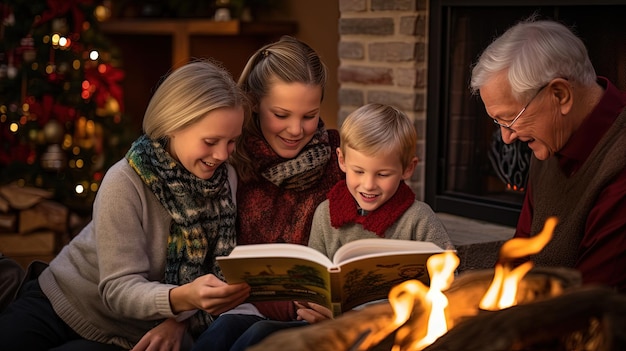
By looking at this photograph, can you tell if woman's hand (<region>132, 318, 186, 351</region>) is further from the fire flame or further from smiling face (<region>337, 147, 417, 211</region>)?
the fire flame

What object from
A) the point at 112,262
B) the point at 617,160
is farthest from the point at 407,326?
the point at 112,262

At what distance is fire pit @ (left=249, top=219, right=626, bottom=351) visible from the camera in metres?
1.36

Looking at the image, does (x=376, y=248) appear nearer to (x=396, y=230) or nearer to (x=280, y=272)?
(x=280, y=272)

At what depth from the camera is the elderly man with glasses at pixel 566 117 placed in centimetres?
184

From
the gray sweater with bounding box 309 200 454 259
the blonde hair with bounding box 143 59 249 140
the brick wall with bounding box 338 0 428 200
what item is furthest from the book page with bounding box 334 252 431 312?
the brick wall with bounding box 338 0 428 200

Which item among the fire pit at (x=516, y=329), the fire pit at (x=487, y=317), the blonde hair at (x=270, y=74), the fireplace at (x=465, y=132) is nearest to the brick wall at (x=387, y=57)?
the fireplace at (x=465, y=132)

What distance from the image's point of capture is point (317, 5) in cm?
435

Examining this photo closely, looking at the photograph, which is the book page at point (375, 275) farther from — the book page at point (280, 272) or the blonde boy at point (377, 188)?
the blonde boy at point (377, 188)

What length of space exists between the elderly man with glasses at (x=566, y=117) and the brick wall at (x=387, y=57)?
112 centimetres

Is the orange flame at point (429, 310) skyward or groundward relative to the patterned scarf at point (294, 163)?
groundward

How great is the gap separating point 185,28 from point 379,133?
289cm

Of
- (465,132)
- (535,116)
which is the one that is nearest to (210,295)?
(535,116)

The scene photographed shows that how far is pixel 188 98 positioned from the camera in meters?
1.98

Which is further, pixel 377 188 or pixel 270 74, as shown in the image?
pixel 270 74
